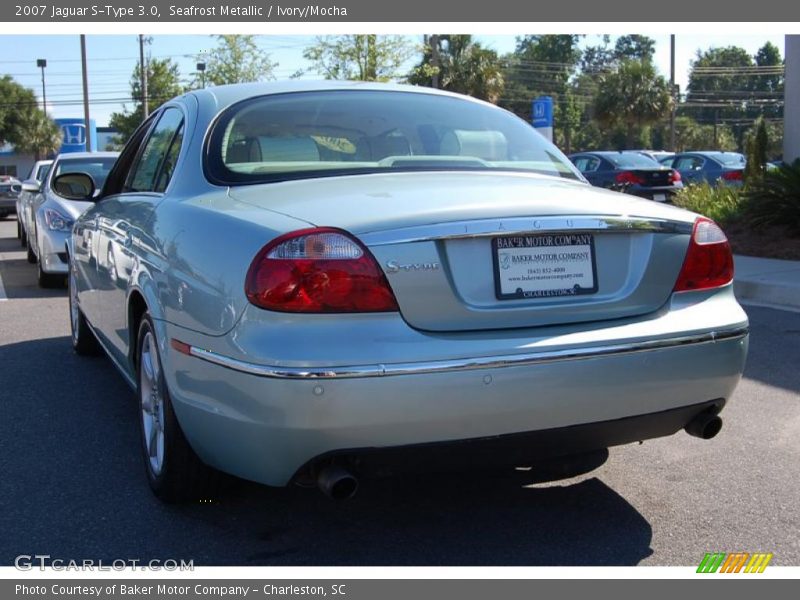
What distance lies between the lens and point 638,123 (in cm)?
5331

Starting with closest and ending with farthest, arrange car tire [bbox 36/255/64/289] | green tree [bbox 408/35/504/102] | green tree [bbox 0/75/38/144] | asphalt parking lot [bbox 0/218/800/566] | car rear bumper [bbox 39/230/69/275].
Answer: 1. asphalt parking lot [bbox 0/218/800/566]
2. car rear bumper [bbox 39/230/69/275]
3. car tire [bbox 36/255/64/289]
4. green tree [bbox 408/35/504/102]
5. green tree [bbox 0/75/38/144]

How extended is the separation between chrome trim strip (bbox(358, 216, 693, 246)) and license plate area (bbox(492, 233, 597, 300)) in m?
0.03

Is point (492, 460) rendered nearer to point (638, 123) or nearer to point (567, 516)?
point (567, 516)

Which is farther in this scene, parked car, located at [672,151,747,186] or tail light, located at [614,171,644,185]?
parked car, located at [672,151,747,186]

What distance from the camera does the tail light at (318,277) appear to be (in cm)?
293

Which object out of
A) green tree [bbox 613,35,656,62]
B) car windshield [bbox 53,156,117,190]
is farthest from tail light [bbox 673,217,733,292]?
green tree [bbox 613,35,656,62]

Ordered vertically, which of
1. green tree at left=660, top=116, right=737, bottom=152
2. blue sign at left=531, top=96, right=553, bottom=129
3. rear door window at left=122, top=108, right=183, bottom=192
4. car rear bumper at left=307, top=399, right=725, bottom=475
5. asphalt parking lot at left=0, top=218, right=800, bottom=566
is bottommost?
asphalt parking lot at left=0, top=218, right=800, bottom=566

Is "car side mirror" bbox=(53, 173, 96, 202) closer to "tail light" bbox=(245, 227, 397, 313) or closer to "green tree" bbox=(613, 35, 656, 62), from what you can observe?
"tail light" bbox=(245, 227, 397, 313)

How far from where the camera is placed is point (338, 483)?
296 centimetres

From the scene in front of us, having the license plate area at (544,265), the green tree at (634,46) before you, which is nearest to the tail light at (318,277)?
the license plate area at (544,265)

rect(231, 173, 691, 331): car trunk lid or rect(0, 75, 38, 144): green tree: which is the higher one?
rect(0, 75, 38, 144): green tree

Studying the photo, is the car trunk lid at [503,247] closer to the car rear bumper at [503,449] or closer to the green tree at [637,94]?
the car rear bumper at [503,449]

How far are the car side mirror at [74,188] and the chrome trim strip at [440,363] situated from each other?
283cm

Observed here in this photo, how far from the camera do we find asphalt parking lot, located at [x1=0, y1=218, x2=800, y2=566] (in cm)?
335
